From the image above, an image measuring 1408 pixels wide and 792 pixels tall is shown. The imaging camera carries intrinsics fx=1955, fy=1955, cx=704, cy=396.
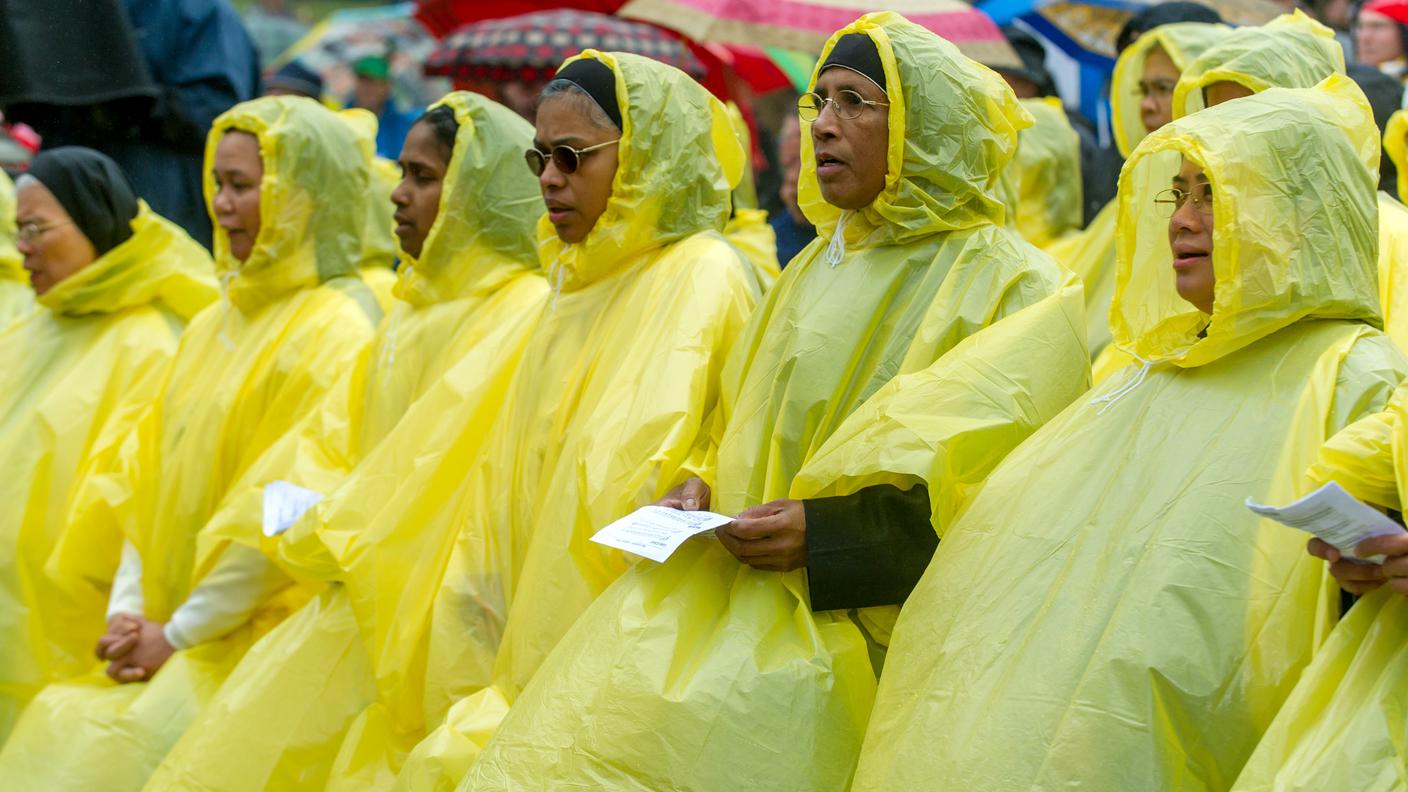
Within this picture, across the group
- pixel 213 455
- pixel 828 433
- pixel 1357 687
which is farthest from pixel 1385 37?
pixel 1357 687

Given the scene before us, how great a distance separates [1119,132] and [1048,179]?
76cm

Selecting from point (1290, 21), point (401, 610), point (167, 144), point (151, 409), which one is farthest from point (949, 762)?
point (167, 144)

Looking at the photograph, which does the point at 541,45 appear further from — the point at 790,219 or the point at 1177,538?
the point at 1177,538

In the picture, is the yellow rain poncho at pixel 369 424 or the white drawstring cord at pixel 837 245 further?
the yellow rain poncho at pixel 369 424

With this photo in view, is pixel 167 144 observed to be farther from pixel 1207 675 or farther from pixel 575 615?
pixel 1207 675

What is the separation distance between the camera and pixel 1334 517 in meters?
2.73

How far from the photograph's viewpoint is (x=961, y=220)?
4102 mm

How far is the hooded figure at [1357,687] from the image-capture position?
2.72 metres

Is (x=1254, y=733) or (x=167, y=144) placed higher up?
(x=1254, y=733)

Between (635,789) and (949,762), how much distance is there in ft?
2.13

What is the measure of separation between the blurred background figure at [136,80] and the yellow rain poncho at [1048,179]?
3433 mm

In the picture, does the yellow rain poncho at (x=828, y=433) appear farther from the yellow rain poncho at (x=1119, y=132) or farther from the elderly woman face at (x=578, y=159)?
the yellow rain poncho at (x=1119, y=132)

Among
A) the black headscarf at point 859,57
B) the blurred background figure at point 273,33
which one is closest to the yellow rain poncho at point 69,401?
the black headscarf at point 859,57

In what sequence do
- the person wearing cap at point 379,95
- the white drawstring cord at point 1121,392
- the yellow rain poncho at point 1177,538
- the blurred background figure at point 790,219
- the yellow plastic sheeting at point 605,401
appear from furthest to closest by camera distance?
the person wearing cap at point 379,95
the blurred background figure at point 790,219
the yellow plastic sheeting at point 605,401
the white drawstring cord at point 1121,392
the yellow rain poncho at point 1177,538
